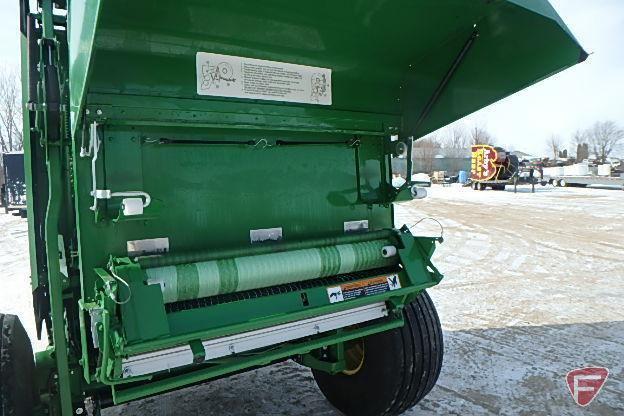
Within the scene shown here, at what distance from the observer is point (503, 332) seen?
16.1 ft

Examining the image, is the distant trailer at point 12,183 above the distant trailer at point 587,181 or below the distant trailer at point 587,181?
above

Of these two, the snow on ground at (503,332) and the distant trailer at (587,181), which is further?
the distant trailer at (587,181)

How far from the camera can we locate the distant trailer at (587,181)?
27.0 m

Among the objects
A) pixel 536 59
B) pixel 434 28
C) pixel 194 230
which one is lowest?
pixel 194 230

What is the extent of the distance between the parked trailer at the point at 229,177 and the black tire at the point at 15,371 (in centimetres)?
1

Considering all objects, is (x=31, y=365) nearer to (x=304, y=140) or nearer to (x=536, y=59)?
(x=304, y=140)

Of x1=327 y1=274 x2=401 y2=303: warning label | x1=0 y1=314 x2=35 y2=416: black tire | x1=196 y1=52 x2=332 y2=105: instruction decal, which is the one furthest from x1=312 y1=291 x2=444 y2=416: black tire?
x1=0 y1=314 x2=35 y2=416: black tire

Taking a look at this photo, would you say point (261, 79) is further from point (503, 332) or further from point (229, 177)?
point (503, 332)

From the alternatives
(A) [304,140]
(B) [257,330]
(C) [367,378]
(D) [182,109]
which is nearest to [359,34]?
(A) [304,140]

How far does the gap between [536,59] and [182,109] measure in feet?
6.55

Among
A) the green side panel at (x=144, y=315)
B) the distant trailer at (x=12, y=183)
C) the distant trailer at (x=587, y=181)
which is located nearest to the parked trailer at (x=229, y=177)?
the green side panel at (x=144, y=315)

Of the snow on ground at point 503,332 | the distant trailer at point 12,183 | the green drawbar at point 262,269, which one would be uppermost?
the distant trailer at point 12,183

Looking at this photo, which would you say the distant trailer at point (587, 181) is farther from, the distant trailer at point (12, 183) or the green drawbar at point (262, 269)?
the green drawbar at point (262, 269)

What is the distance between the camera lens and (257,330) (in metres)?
2.37
